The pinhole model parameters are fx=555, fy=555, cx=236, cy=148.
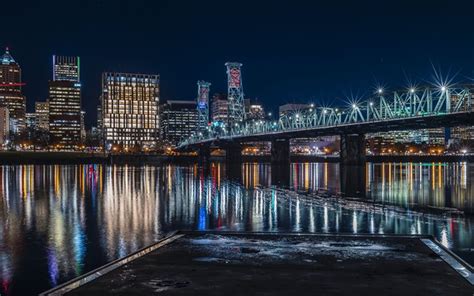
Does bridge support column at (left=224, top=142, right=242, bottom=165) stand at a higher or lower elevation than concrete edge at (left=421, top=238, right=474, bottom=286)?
higher

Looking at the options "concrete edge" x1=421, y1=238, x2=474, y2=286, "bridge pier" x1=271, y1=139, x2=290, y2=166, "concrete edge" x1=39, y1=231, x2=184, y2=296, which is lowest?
"concrete edge" x1=421, y1=238, x2=474, y2=286

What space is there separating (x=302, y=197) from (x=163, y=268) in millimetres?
29569

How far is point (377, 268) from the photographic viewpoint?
13922 millimetres

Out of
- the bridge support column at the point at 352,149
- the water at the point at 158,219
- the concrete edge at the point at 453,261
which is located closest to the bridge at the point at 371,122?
the bridge support column at the point at 352,149

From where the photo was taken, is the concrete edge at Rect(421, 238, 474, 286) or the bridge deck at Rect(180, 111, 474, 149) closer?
the concrete edge at Rect(421, 238, 474, 286)

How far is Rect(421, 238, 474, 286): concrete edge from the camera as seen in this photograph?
12985mm

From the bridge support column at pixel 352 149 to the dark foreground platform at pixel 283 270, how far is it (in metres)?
85.7

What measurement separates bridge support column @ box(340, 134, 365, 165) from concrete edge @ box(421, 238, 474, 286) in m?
85.8

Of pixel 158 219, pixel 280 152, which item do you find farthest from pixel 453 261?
pixel 280 152

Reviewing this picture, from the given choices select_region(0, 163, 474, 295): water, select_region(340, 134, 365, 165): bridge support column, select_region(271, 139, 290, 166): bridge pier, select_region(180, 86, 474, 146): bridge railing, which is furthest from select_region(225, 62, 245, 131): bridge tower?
select_region(0, 163, 474, 295): water

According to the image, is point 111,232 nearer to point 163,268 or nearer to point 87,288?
point 163,268

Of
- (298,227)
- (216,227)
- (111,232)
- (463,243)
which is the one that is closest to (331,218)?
(298,227)

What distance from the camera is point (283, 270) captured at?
13711mm

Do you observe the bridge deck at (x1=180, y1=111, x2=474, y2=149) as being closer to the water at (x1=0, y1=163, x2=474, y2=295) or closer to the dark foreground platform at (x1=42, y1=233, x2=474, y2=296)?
the water at (x1=0, y1=163, x2=474, y2=295)
